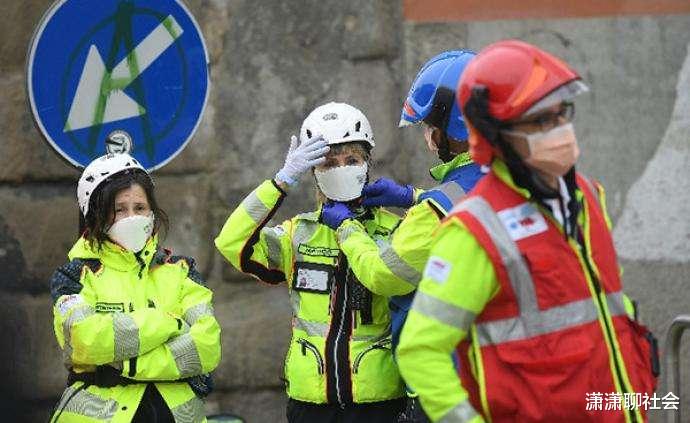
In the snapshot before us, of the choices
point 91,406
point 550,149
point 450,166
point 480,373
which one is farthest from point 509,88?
point 91,406

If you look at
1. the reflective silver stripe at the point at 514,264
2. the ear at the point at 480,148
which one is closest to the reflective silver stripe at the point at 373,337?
the ear at the point at 480,148

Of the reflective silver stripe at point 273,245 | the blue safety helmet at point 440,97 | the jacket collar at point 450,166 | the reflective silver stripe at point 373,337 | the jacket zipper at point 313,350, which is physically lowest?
the jacket zipper at point 313,350

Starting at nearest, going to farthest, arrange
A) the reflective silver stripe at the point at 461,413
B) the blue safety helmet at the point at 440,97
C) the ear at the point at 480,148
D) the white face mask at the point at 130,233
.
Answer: the reflective silver stripe at the point at 461,413
the ear at the point at 480,148
the blue safety helmet at the point at 440,97
the white face mask at the point at 130,233

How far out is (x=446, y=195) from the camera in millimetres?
4027

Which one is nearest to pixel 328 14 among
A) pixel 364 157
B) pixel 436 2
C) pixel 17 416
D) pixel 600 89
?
pixel 436 2

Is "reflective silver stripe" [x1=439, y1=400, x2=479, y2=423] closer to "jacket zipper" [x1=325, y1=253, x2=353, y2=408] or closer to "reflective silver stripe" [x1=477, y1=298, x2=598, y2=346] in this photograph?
"reflective silver stripe" [x1=477, y1=298, x2=598, y2=346]

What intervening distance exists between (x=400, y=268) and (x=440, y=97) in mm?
589

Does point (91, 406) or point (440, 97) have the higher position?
point (440, 97)

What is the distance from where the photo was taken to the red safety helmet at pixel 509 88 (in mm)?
3244

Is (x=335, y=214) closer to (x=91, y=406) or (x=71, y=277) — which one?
(x=71, y=277)

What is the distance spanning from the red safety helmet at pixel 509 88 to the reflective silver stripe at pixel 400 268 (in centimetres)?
84

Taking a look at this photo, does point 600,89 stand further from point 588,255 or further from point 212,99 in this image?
point 588,255

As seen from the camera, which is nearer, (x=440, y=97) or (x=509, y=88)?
(x=509, y=88)

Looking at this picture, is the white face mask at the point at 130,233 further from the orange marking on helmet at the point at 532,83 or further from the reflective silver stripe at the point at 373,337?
the orange marking on helmet at the point at 532,83
